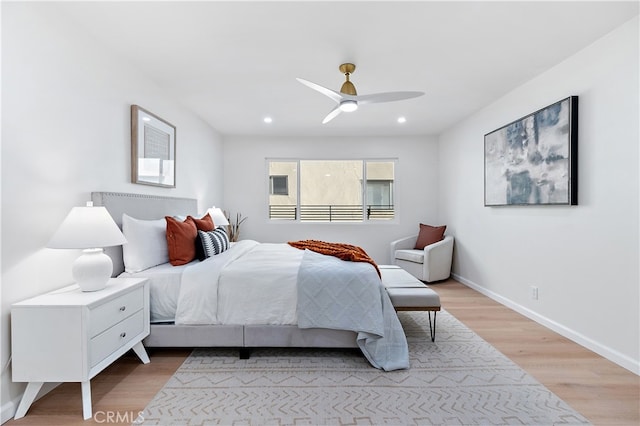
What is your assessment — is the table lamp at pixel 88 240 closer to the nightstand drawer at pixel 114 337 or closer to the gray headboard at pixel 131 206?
the nightstand drawer at pixel 114 337

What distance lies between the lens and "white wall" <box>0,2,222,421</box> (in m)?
1.74

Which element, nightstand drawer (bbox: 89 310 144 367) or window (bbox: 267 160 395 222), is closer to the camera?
nightstand drawer (bbox: 89 310 144 367)

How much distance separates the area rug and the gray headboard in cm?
105

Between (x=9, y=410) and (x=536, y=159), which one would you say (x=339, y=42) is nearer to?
(x=536, y=159)

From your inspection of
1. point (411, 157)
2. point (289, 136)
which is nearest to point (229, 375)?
point (289, 136)

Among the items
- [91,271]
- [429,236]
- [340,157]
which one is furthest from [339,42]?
[429,236]

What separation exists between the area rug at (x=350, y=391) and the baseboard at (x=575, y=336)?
30.5 inches

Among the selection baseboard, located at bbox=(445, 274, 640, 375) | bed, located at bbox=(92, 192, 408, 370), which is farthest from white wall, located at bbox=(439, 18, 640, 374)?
bed, located at bbox=(92, 192, 408, 370)

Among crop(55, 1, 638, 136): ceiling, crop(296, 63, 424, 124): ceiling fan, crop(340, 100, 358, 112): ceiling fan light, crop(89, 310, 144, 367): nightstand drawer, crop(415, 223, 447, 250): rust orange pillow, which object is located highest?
crop(55, 1, 638, 136): ceiling

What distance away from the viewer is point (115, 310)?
194 cm

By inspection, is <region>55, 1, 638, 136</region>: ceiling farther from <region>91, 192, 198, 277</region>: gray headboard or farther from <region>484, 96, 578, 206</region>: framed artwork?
<region>91, 192, 198, 277</region>: gray headboard

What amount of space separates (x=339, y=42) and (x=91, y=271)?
237 cm

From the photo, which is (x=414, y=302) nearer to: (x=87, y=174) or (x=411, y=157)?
(x=87, y=174)

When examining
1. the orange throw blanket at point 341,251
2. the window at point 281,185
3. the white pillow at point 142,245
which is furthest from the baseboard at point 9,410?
the window at point 281,185
